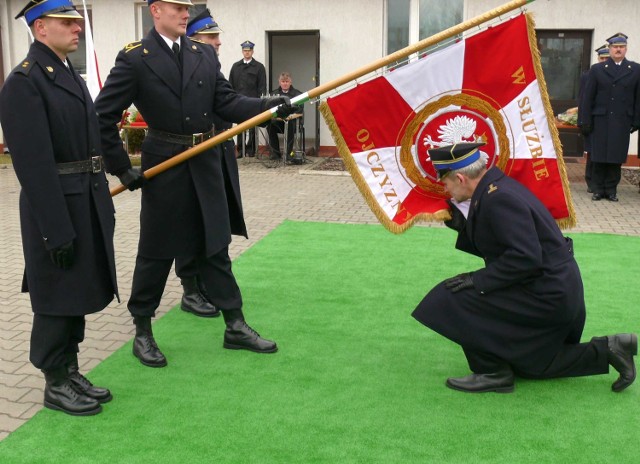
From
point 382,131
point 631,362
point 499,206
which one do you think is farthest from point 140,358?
point 631,362

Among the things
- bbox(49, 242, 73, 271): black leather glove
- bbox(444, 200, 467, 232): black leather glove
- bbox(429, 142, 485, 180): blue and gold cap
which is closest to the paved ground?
bbox(49, 242, 73, 271): black leather glove

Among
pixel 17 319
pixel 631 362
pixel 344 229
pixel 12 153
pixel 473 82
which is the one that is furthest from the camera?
Result: pixel 344 229

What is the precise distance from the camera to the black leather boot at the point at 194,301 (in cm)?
540

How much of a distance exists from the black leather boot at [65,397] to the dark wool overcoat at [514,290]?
168cm

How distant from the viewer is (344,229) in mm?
8234

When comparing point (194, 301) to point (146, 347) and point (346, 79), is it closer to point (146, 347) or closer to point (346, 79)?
point (146, 347)

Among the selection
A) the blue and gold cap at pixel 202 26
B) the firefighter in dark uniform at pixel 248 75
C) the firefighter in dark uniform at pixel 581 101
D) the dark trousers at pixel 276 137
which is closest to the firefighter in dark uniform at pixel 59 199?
the blue and gold cap at pixel 202 26

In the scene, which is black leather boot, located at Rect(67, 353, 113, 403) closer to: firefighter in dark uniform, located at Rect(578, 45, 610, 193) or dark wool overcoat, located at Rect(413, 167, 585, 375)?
dark wool overcoat, located at Rect(413, 167, 585, 375)

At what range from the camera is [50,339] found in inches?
148

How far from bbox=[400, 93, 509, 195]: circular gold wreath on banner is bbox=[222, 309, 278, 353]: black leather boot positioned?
1.28 meters

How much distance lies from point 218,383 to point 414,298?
1.99 metres

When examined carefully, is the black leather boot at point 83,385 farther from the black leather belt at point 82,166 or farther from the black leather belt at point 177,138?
the black leather belt at point 177,138

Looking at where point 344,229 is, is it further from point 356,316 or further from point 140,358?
point 140,358

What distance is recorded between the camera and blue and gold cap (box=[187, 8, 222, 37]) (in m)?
5.65
